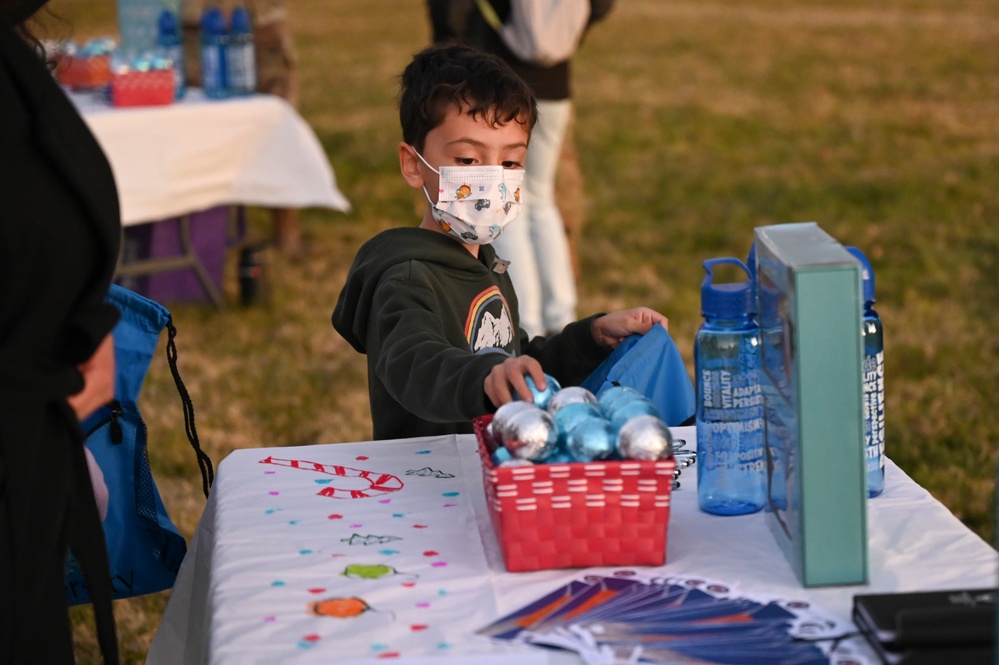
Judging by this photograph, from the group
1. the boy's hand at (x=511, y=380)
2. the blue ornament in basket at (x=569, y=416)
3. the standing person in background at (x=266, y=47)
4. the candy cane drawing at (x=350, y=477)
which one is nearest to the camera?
the blue ornament in basket at (x=569, y=416)

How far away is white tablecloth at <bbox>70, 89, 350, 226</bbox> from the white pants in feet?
3.41

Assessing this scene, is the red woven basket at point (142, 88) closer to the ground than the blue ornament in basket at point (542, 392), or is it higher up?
closer to the ground

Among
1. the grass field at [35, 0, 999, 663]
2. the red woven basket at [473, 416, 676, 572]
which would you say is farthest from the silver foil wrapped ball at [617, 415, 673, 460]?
the grass field at [35, 0, 999, 663]

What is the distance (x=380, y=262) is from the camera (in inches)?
81.0

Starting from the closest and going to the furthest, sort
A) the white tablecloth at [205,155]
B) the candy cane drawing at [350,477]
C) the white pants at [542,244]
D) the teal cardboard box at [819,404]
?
the teal cardboard box at [819,404]
the candy cane drawing at [350,477]
the white pants at [542,244]
the white tablecloth at [205,155]

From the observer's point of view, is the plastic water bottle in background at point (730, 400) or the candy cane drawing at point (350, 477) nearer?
the plastic water bottle in background at point (730, 400)

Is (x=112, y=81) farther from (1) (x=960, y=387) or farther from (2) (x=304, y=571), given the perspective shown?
(2) (x=304, y=571)

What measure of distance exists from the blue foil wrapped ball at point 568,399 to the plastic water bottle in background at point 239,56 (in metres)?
4.33

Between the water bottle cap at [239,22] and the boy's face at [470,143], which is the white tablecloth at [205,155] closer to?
the water bottle cap at [239,22]

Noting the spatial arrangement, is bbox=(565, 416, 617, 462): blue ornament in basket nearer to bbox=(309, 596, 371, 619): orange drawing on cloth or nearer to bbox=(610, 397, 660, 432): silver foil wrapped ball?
bbox=(610, 397, 660, 432): silver foil wrapped ball

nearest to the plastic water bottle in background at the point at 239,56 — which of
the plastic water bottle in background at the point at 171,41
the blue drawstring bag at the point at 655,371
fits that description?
the plastic water bottle in background at the point at 171,41

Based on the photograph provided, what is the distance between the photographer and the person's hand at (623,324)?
2043 millimetres

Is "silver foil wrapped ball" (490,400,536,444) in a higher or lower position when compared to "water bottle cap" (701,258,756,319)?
lower

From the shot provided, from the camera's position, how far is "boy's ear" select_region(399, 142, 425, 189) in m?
2.24
